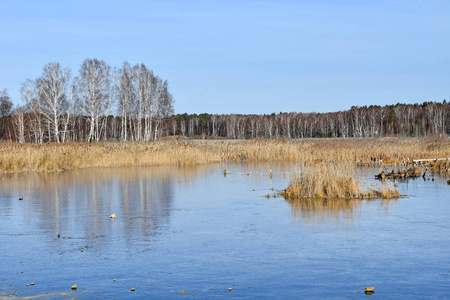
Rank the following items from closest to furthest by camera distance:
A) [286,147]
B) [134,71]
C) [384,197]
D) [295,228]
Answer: [295,228] < [384,197] < [286,147] < [134,71]

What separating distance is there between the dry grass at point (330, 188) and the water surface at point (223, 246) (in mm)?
682

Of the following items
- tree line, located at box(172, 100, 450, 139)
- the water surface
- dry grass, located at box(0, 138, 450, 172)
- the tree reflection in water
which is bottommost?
the water surface

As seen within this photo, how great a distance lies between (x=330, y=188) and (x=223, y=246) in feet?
22.0

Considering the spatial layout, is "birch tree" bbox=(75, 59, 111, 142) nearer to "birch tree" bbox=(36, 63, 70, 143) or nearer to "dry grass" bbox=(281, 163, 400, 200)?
"birch tree" bbox=(36, 63, 70, 143)

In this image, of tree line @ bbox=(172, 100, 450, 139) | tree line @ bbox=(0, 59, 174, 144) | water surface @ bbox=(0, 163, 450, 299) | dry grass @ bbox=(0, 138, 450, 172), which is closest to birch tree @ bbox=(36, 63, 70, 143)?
tree line @ bbox=(0, 59, 174, 144)

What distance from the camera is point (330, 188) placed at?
1520cm

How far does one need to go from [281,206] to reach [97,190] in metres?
6.80

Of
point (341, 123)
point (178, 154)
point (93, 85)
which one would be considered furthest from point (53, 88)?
point (341, 123)

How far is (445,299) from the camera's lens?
20.5 feet

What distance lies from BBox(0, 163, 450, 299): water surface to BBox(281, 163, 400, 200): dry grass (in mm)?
682

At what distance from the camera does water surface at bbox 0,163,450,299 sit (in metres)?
6.88

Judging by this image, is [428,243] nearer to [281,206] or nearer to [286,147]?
[281,206]

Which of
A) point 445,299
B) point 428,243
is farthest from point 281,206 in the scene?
point 445,299

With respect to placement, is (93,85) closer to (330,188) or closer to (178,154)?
(178,154)
